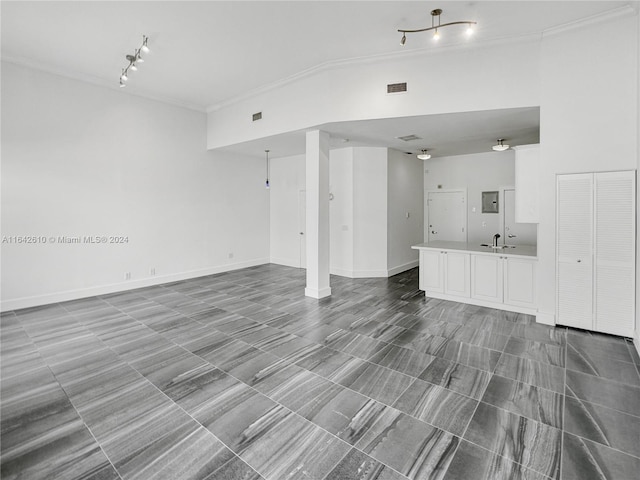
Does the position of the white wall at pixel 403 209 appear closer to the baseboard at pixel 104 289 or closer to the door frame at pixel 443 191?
the door frame at pixel 443 191

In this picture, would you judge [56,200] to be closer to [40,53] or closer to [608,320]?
[40,53]

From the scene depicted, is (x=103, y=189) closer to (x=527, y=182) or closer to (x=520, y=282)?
(x=527, y=182)

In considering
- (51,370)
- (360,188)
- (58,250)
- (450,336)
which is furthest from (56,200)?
(450,336)

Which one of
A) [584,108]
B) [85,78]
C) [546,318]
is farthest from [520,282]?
[85,78]

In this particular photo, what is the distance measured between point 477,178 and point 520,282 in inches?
163

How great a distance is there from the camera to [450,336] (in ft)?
12.6

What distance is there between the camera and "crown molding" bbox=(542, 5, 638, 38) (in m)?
3.45

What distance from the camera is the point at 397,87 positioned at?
455 centimetres

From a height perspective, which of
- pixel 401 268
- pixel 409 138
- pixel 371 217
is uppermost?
pixel 409 138

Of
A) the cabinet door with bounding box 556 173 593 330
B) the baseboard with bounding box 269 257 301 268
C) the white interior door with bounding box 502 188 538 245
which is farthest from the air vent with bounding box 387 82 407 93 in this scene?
the baseboard with bounding box 269 257 301 268

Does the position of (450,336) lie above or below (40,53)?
below

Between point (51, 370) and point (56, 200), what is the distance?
3341mm

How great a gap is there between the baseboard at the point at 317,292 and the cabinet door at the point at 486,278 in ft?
7.96

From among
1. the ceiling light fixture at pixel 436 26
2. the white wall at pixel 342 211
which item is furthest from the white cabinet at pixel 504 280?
the ceiling light fixture at pixel 436 26
